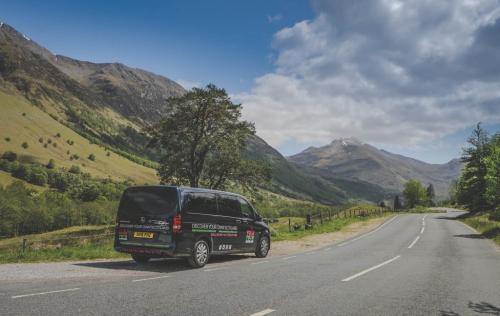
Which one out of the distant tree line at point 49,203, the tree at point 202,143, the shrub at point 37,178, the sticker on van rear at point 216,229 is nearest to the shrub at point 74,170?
the distant tree line at point 49,203

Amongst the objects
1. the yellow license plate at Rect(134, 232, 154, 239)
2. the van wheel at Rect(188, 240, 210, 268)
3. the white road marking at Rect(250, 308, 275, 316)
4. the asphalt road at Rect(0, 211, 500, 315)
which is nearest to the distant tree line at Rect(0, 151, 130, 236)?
the yellow license plate at Rect(134, 232, 154, 239)

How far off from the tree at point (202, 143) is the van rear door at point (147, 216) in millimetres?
30175

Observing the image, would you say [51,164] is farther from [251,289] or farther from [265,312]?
[265,312]

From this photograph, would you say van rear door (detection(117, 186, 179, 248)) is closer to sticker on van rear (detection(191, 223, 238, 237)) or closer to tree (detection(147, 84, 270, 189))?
sticker on van rear (detection(191, 223, 238, 237))

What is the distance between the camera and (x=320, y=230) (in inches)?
1363

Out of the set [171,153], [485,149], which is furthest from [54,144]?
[485,149]

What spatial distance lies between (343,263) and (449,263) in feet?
13.1

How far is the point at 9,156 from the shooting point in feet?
468

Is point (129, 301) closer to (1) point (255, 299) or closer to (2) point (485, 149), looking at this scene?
(1) point (255, 299)

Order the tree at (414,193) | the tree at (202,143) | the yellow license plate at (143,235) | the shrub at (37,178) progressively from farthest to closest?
the shrub at (37,178) → the tree at (414,193) → the tree at (202,143) → the yellow license plate at (143,235)

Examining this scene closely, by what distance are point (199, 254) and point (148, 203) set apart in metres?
2.24

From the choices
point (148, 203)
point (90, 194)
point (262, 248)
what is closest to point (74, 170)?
point (90, 194)

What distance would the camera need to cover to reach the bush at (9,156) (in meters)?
142

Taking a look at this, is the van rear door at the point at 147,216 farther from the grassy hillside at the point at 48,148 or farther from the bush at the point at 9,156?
the grassy hillside at the point at 48,148
